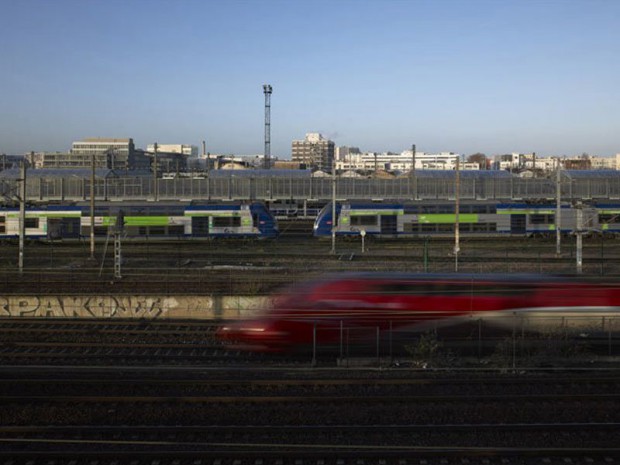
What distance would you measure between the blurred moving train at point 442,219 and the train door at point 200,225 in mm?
5544

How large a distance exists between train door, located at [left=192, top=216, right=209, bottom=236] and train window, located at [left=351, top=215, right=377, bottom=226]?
7390 millimetres

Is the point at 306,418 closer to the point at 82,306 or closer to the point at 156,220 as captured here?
the point at 82,306

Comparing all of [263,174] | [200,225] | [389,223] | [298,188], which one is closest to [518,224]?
[389,223]

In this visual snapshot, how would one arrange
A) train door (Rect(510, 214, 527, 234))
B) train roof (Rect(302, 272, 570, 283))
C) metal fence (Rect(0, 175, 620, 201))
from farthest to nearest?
metal fence (Rect(0, 175, 620, 201))
train door (Rect(510, 214, 527, 234))
train roof (Rect(302, 272, 570, 283))

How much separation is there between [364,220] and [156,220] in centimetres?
1047

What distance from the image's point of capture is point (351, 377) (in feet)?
31.8

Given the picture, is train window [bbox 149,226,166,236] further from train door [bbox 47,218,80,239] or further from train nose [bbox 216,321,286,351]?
train nose [bbox 216,321,286,351]

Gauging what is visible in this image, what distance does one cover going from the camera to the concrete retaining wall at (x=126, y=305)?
52.5 ft

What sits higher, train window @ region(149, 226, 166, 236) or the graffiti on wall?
train window @ region(149, 226, 166, 236)

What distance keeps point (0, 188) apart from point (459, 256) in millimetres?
33015

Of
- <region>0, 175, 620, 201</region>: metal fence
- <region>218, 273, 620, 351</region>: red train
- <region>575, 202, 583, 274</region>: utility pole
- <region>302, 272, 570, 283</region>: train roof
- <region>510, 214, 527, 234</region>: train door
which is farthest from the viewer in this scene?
<region>0, 175, 620, 201</region>: metal fence

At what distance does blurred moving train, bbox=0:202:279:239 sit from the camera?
3262 centimetres

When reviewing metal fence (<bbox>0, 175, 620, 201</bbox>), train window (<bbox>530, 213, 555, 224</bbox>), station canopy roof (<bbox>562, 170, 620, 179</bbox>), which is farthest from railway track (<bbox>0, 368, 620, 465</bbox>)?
station canopy roof (<bbox>562, 170, 620, 179</bbox>)

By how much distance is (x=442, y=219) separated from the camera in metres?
33.8
